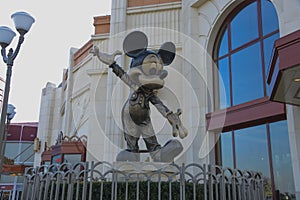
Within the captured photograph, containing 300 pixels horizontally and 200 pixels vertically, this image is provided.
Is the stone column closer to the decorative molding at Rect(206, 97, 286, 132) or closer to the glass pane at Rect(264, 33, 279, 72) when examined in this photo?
the decorative molding at Rect(206, 97, 286, 132)

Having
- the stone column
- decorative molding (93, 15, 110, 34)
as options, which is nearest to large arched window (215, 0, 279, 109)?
the stone column

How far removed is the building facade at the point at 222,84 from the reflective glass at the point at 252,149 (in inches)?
1.1

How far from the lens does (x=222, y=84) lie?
11.1m

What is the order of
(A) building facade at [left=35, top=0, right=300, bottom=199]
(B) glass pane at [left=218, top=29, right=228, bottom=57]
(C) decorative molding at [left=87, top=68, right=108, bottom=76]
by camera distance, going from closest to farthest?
(A) building facade at [left=35, top=0, right=300, bottom=199] < (B) glass pane at [left=218, top=29, right=228, bottom=57] < (C) decorative molding at [left=87, top=68, right=108, bottom=76]

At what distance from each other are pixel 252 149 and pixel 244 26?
4.08 meters

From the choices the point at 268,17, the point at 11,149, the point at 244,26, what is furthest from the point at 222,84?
the point at 11,149

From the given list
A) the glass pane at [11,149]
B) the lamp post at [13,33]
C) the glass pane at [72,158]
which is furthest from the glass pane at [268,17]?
the glass pane at [11,149]

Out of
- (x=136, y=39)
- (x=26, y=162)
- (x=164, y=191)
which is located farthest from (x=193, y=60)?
(x=26, y=162)

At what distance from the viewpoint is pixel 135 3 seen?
13242 millimetres

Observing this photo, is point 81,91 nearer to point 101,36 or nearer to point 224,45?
point 101,36

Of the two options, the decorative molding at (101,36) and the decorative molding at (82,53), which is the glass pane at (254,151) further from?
the decorative molding at (82,53)

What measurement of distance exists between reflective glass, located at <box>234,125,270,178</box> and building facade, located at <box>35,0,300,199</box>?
29 millimetres

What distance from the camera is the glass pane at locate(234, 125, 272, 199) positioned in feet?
28.7

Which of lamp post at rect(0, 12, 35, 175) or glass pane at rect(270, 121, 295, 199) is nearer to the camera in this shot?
lamp post at rect(0, 12, 35, 175)
